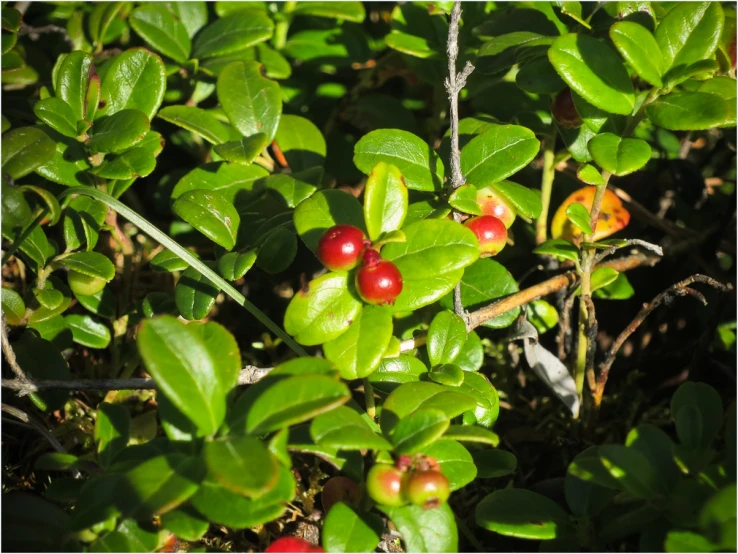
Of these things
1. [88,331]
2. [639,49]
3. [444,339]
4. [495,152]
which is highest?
[639,49]

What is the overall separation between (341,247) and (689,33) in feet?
3.80

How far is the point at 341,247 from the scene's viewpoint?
152cm

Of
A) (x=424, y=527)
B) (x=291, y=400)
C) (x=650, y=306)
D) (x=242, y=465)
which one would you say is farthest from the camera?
(x=650, y=306)

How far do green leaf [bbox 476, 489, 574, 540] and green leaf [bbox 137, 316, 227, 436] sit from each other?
0.67 meters

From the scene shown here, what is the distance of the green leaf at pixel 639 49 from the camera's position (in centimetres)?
180

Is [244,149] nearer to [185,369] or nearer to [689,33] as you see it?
[185,369]

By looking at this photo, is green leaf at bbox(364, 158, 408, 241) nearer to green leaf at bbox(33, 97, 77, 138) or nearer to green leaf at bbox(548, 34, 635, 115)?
green leaf at bbox(548, 34, 635, 115)

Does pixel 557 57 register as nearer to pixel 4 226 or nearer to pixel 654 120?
pixel 654 120

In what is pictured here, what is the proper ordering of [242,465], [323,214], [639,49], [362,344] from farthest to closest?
[639,49] < [323,214] < [362,344] < [242,465]

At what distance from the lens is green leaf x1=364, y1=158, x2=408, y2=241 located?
1611 millimetres

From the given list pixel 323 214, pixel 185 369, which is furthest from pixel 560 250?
pixel 185 369

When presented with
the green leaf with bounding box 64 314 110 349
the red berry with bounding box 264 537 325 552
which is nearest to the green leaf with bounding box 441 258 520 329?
the red berry with bounding box 264 537 325 552

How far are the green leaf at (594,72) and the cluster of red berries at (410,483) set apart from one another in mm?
1048

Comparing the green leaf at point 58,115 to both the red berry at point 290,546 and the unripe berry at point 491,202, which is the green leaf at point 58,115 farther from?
the red berry at point 290,546
